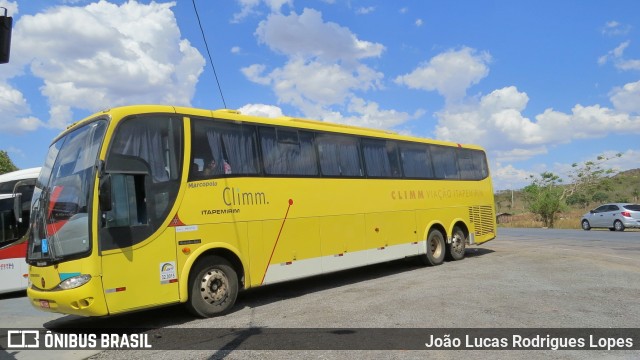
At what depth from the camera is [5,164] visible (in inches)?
1507

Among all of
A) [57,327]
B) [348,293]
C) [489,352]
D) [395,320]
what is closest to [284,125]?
[348,293]

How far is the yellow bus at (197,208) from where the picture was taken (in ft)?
23.1

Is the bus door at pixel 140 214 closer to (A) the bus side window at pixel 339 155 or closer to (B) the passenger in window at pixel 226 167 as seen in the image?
(B) the passenger in window at pixel 226 167

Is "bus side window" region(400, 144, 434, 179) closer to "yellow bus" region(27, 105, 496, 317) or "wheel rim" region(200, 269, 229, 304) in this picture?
"yellow bus" region(27, 105, 496, 317)

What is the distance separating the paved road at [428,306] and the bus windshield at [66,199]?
146 cm

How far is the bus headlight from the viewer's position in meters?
6.79

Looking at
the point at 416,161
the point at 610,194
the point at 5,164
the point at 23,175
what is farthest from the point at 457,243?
the point at 610,194

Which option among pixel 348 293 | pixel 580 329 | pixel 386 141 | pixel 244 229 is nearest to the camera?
pixel 580 329

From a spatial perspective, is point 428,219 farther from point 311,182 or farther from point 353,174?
point 311,182

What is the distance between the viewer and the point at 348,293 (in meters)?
9.86

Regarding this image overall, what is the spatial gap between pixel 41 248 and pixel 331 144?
598 centimetres

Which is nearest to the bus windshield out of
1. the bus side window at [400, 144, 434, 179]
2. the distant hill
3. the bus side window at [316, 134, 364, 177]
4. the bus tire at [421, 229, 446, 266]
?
the bus side window at [316, 134, 364, 177]

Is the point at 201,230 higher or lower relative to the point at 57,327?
higher

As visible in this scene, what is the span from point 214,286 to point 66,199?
2.65m
